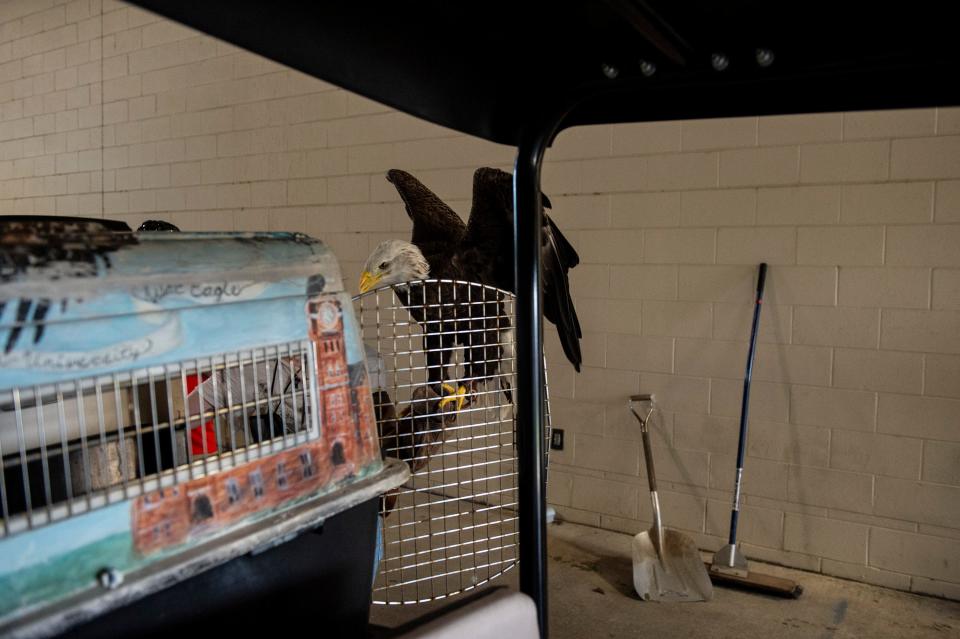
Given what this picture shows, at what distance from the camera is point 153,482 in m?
0.66

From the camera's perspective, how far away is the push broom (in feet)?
9.71

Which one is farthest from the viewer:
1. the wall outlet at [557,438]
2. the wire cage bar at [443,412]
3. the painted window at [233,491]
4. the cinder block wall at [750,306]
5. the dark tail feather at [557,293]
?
the wall outlet at [557,438]

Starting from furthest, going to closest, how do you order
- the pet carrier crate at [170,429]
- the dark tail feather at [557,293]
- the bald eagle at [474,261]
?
1. the dark tail feather at [557,293]
2. the bald eagle at [474,261]
3. the pet carrier crate at [170,429]

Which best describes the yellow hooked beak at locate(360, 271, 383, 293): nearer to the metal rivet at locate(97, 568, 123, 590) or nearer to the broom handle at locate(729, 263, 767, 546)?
the broom handle at locate(729, 263, 767, 546)

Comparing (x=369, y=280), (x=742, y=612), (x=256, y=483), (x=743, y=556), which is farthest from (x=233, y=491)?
(x=743, y=556)

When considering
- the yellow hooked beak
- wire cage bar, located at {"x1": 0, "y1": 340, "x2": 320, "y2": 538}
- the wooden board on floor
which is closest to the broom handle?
the wooden board on floor

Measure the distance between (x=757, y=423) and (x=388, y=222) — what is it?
2141 millimetres

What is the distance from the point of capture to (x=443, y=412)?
203 cm

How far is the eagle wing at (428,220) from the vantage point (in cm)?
292

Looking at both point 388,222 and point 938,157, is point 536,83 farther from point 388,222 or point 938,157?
point 388,222

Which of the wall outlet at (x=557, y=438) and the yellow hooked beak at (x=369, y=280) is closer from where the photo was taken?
the yellow hooked beak at (x=369, y=280)

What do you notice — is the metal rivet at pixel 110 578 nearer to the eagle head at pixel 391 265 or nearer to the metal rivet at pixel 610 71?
the metal rivet at pixel 610 71

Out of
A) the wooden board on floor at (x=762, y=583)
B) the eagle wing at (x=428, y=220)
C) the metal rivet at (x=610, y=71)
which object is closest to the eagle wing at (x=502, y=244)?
the eagle wing at (x=428, y=220)

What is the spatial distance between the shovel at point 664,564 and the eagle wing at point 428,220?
1.12 meters
